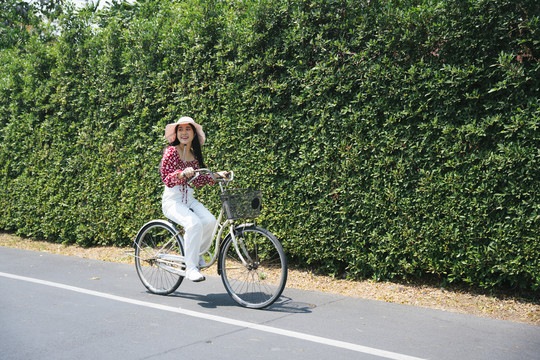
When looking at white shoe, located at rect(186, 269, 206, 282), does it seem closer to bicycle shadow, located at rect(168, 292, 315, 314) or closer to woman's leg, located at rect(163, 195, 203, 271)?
woman's leg, located at rect(163, 195, 203, 271)

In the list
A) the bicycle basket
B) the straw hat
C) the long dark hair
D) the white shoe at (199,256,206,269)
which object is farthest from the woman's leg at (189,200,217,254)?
the straw hat

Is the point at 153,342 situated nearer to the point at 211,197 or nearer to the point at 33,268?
the point at 211,197

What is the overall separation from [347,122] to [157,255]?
2953 millimetres

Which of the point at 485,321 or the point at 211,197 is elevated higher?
the point at 211,197

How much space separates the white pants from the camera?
5.67 metres

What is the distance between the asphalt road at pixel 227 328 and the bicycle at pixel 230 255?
0.22 metres

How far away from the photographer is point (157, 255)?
6.17 meters

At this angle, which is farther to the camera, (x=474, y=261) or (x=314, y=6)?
(x=314, y=6)

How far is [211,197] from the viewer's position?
793 cm

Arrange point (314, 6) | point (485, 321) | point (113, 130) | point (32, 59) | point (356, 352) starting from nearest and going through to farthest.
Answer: point (356, 352) → point (485, 321) → point (314, 6) → point (113, 130) → point (32, 59)

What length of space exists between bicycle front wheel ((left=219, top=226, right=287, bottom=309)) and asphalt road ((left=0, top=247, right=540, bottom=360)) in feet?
0.55

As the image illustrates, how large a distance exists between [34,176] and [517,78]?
379 inches

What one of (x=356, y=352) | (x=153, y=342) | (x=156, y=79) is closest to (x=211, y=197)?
(x=156, y=79)

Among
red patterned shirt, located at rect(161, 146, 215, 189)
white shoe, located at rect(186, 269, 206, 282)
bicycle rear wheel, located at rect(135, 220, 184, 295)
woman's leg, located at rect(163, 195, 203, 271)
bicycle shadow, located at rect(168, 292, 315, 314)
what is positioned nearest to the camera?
bicycle shadow, located at rect(168, 292, 315, 314)
